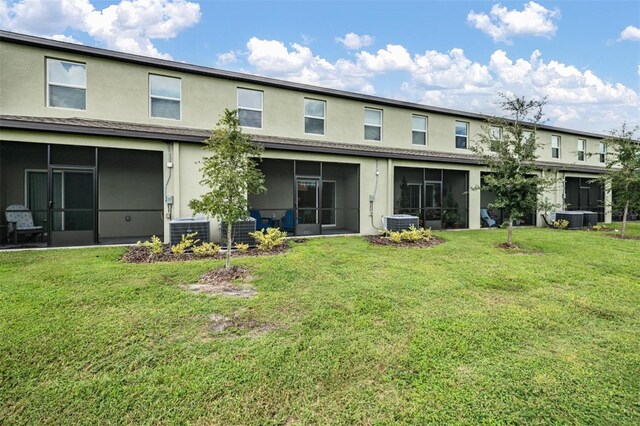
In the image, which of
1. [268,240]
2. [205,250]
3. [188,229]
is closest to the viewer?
[205,250]

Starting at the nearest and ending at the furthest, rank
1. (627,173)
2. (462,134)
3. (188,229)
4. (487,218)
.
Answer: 1. (188,229)
2. (627,173)
3. (487,218)
4. (462,134)

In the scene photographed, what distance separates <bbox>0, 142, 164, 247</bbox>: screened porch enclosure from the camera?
33.3 feet

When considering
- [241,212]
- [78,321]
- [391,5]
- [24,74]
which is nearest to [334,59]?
[391,5]

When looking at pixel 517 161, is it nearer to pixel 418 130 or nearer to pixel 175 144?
pixel 418 130

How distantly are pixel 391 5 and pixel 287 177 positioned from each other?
9.79 meters

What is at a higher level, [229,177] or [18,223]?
[229,177]

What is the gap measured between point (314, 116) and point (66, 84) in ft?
26.6

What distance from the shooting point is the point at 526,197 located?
32.0 feet

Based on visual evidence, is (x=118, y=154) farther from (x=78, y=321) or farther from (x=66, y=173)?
(x=78, y=321)

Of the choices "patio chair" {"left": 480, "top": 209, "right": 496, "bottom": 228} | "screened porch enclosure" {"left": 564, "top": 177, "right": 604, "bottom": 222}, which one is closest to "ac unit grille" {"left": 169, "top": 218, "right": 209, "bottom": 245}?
"patio chair" {"left": 480, "top": 209, "right": 496, "bottom": 228}

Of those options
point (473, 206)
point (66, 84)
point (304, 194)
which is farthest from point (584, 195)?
point (66, 84)

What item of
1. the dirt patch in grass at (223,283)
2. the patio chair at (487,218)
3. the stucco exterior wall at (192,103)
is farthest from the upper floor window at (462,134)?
the dirt patch in grass at (223,283)

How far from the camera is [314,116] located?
1329 cm

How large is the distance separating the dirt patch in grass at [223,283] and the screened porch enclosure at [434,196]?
9952 mm
